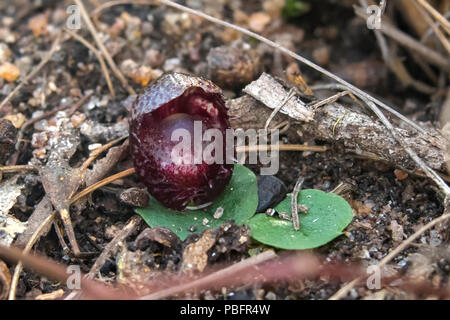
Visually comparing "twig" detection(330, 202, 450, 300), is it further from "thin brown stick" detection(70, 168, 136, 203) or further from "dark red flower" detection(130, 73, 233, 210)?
"thin brown stick" detection(70, 168, 136, 203)

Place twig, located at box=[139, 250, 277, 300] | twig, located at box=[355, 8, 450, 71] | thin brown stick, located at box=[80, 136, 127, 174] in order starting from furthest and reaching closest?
twig, located at box=[355, 8, 450, 71], thin brown stick, located at box=[80, 136, 127, 174], twig, located at box=[139, 250, 277, 300]

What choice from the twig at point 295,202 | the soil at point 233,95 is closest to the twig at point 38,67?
the soil at point 233,95

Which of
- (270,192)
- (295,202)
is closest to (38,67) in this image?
(270,192)

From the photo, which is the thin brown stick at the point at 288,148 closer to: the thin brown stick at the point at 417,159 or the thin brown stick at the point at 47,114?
the thin brown stick at the point at 417,159

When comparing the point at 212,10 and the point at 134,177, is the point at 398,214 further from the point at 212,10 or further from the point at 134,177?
the point at 212,10

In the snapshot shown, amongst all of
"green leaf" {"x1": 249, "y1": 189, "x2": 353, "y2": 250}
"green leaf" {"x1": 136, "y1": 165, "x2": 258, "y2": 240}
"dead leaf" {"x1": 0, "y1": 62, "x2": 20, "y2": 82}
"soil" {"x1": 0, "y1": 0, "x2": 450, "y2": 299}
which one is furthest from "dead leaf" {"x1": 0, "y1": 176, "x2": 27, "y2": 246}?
A: "green leaf" {"x1": 249, "y1": 189, "x2": 353, "y2": 250}
